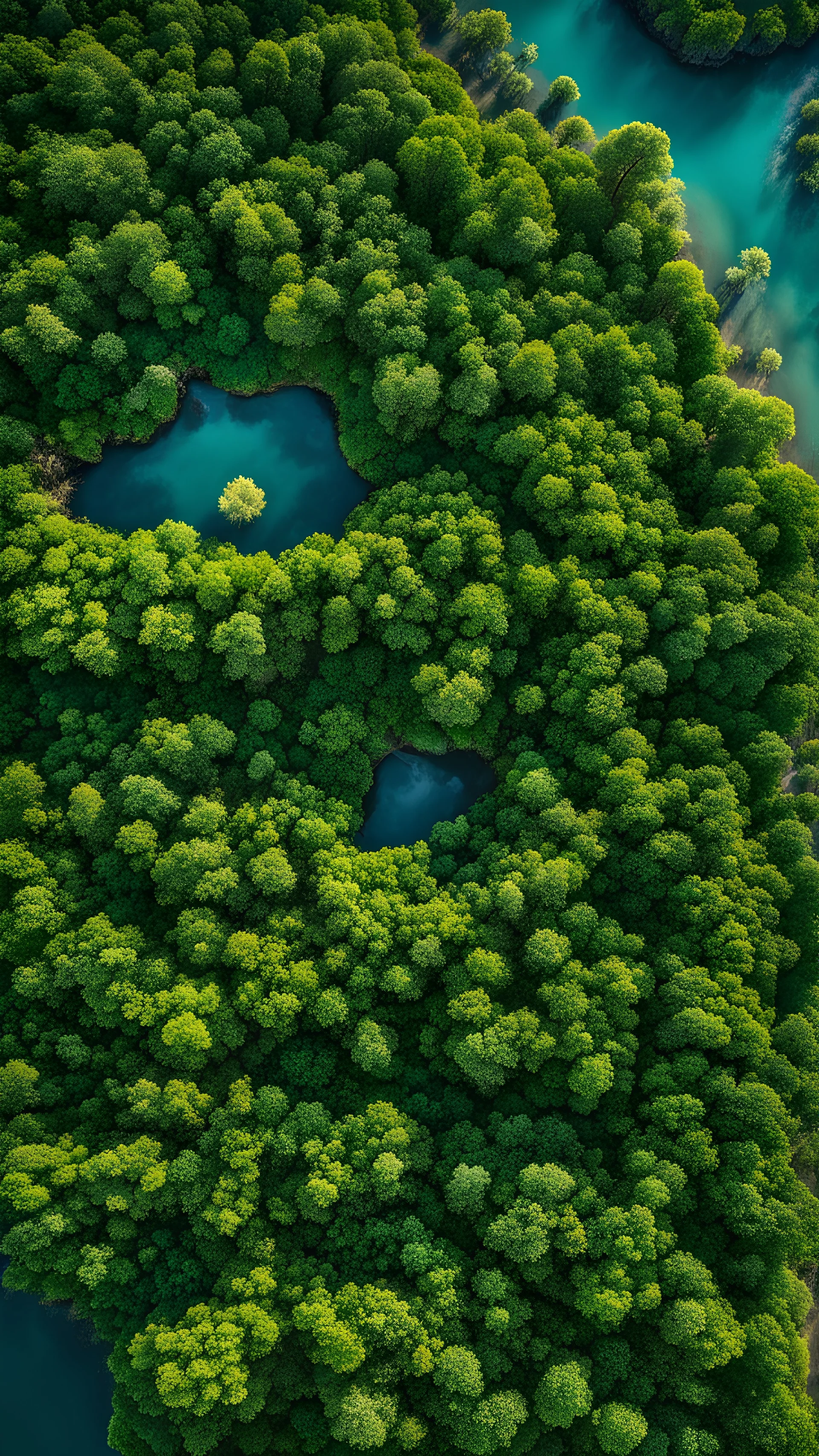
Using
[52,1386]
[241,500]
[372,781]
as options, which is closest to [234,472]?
[241,500]

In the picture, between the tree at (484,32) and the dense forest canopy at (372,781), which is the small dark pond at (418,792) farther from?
the tree at (484,32)

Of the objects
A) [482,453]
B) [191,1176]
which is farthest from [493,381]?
[191,1176]

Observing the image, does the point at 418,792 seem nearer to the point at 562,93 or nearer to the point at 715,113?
the point at 562,93

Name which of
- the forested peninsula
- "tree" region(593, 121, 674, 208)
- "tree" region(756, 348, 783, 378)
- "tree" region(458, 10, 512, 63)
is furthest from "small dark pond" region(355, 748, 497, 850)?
the forested peninsula

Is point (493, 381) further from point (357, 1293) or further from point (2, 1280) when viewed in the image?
point (2, 1280)

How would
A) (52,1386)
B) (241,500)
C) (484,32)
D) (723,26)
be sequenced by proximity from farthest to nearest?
1. (723,26)
2. (484,32)
3. (241,500)
4. (52,1386)

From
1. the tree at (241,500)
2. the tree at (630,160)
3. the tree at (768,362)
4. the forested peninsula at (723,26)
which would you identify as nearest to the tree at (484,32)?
the tree at (630,160)

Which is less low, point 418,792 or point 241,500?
point 241,500
